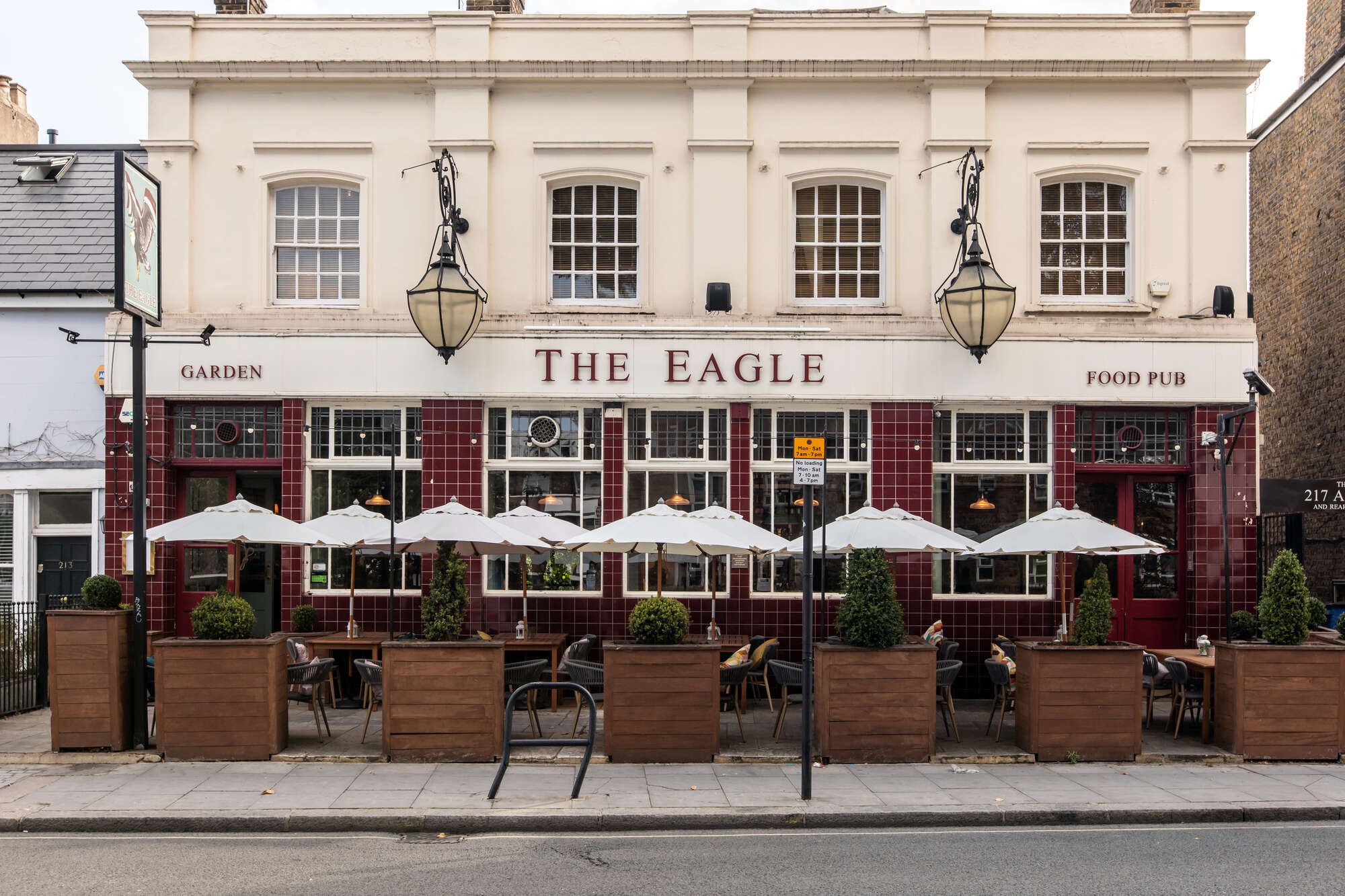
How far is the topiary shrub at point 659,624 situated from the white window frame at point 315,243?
20.8ft

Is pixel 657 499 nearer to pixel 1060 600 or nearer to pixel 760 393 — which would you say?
pixel 760 393

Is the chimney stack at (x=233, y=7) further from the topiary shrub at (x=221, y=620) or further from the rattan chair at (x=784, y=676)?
the rattan chair at (x=784, y=676)

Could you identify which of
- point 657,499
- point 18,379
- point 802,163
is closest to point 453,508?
point 657,499

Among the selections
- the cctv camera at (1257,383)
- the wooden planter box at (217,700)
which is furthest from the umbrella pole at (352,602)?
the cctv camera at (1257,383)

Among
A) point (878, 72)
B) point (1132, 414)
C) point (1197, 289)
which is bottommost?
point (1132, 414)

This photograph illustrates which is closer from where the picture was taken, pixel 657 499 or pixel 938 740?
pixel 938 740

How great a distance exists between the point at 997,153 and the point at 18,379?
13739 mm

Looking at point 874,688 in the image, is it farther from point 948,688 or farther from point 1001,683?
point 1001,683

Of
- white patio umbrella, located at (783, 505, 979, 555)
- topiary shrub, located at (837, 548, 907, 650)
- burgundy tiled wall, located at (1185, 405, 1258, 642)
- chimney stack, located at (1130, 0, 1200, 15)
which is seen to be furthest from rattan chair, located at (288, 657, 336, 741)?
chimney stack, located at (1130, 0, 1200, 15)

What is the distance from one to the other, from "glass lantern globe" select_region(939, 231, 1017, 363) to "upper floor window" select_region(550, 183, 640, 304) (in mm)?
4119

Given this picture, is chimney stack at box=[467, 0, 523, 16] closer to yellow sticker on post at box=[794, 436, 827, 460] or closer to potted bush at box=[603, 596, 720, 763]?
yellow sticker on post at box=[794, 436, 827, 460]

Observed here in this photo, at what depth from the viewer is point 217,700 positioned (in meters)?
11.0

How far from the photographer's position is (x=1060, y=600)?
47.4 feet

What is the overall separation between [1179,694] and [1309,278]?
10.0 metres
